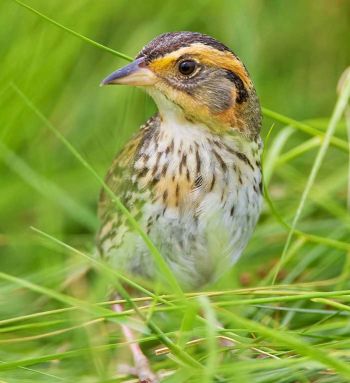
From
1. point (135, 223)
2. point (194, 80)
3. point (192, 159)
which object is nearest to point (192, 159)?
point (192, 159)

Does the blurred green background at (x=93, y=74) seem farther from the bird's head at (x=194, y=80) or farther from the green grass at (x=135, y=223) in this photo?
the bird's head at (x=194, y=80)

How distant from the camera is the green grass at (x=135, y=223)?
303 centimetres

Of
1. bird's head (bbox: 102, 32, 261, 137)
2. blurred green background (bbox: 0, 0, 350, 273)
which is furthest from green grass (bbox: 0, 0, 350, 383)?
bird's head (bbox: 102, 32, 261, 137)

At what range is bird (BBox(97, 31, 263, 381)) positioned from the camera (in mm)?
3457

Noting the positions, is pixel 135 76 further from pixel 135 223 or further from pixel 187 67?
pixel 135 223

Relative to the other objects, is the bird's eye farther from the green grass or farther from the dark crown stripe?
the green grass

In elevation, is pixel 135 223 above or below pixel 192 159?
below

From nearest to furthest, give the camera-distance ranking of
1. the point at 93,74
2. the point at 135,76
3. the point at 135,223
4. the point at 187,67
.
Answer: the point at 135,223 < the point at 135,76 < the point at 187,67 < the point at 93,74

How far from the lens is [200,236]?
11.6ft

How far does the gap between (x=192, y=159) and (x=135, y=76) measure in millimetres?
293

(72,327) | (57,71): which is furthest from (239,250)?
(57,71)

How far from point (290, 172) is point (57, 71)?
3.05ft

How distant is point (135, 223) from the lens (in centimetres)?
284

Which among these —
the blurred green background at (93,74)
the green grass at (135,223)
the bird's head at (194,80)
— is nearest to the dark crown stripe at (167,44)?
the bird's head at (194,80)
